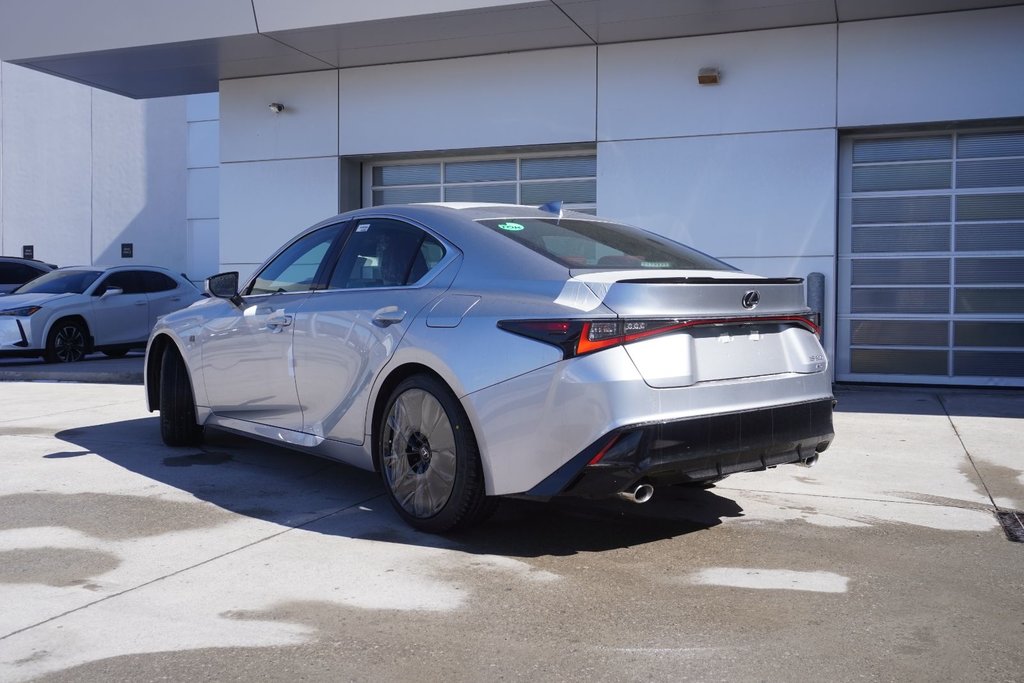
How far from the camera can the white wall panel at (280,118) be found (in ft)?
44.7

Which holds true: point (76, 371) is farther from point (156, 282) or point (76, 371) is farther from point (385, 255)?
point (385, 255)

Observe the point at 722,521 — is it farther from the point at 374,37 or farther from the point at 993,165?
the point at 374,37

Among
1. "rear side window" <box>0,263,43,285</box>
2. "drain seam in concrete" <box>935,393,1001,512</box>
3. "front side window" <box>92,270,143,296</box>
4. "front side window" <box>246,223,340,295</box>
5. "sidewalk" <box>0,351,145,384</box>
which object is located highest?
"rear side window" <box>0,263,43,285</box>

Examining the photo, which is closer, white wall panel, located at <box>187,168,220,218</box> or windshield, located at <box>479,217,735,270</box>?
windshield, located at <box>479,217,735,270</box>

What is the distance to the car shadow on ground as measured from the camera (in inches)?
195

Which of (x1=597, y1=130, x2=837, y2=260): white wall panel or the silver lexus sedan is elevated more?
(x1=597, y1=130, x2=837, y2=260): white wall panel

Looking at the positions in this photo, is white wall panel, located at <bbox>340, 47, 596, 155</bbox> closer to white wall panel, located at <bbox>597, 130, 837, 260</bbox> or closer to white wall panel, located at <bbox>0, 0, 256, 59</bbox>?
white wall panel, located at <bbox>597, 130, 837, 260</bbox>

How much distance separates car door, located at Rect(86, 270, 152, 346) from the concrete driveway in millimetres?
8974

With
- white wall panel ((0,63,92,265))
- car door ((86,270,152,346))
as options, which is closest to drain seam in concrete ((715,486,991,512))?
car door ((86,270,152,346))

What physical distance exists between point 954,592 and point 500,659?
1934 millimetres

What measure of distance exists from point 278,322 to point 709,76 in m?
7.08

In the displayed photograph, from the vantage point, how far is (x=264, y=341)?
20.0ft

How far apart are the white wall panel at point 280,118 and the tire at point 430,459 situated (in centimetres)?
909

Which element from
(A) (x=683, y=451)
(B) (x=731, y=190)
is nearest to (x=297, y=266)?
(A) (x=683, y=451)
